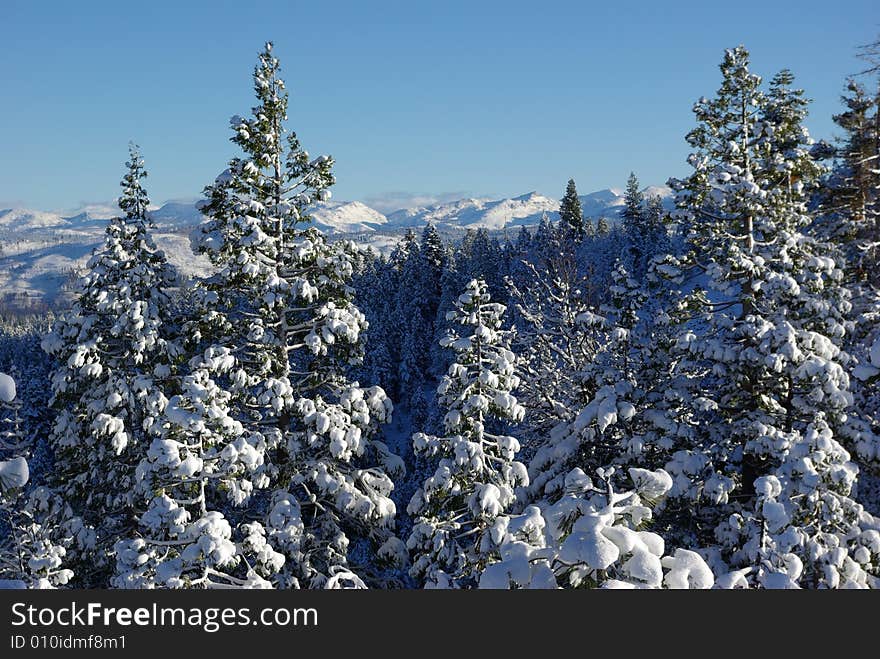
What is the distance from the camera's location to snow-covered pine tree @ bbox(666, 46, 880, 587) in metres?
10.6

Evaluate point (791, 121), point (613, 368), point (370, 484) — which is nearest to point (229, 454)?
point (370, 484)

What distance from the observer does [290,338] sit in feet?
48.6

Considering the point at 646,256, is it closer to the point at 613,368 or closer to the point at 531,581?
the point at 613,368

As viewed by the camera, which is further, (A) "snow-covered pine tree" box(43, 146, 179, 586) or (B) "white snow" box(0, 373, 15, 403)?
(A) "snow-covered pine tree" box(43, 146, 179, 586)

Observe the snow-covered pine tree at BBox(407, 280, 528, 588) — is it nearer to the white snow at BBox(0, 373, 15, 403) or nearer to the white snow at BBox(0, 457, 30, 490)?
the white snow at BBox(0, 457, 30, 490)

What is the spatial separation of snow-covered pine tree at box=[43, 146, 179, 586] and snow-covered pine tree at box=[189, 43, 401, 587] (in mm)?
1743

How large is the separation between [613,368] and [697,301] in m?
2.50

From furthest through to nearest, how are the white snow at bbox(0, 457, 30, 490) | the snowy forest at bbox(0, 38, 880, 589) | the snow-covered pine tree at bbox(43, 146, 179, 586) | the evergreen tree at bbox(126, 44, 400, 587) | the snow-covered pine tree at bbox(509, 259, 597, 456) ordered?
the snow-covered pine tree at bbox(509, 259, 597, 456), the snow-covered pine tree at bbox(43, 146, 179, 586), the evergreen tree at bbox(126, 44, 400, 587), the snowy forest at bbox(0, 38, 880, 589), the white snow at bbox(0, 457, 30, 490)

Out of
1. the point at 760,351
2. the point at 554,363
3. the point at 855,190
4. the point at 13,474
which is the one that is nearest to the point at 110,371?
the point at 13,474

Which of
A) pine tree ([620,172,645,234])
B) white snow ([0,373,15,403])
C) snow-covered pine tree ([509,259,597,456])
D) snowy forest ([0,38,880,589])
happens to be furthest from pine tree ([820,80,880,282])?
pine tree ([620,172,645,234])

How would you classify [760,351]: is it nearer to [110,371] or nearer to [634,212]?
[110,371]

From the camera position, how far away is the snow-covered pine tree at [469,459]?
1103 cm

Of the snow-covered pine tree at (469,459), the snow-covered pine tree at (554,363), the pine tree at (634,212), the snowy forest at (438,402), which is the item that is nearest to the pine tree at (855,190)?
the snowy forest at (438,402)

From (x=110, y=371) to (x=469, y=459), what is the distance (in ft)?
32.1
